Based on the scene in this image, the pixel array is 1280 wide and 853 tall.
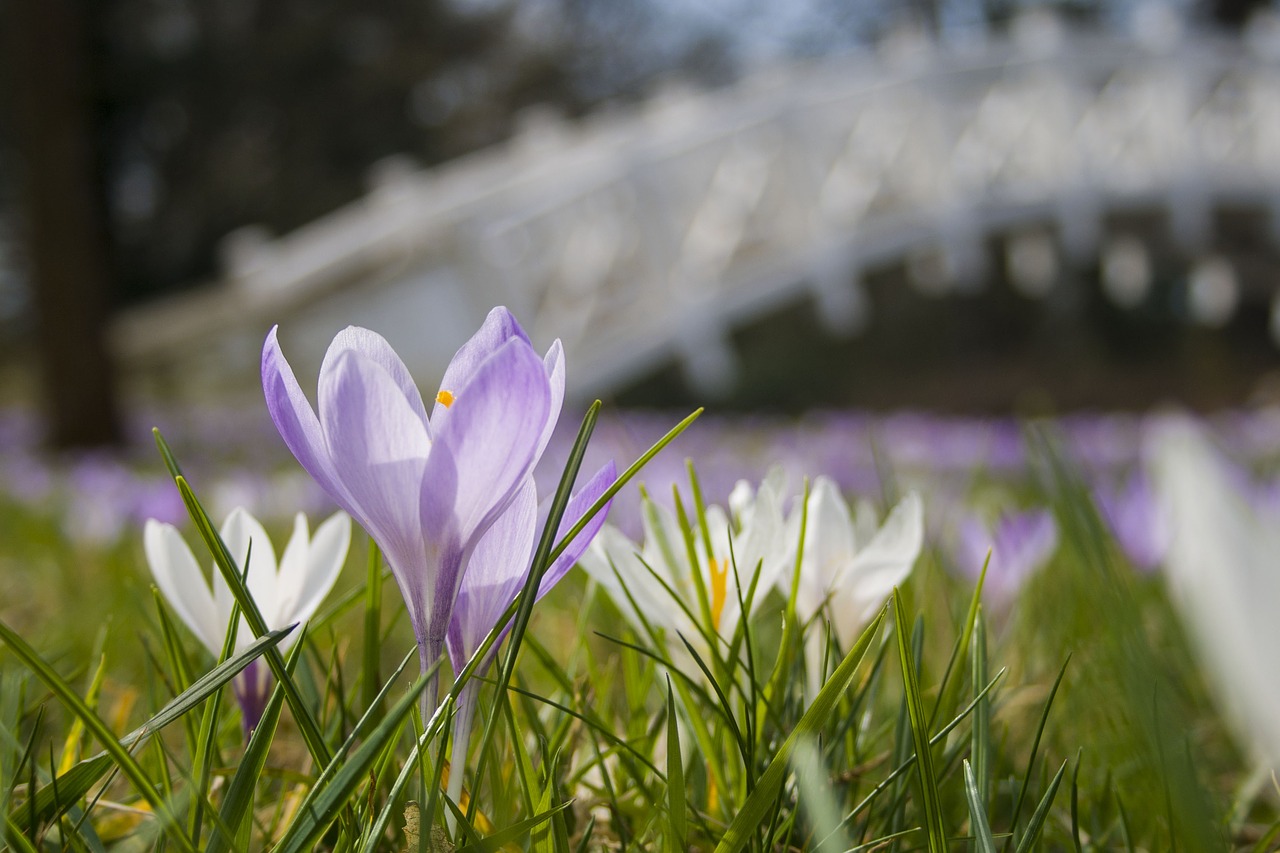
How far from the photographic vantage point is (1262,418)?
19.9 ft

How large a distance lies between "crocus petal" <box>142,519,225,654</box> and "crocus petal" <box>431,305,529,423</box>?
0.19 metres

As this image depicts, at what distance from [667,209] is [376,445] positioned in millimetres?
7369

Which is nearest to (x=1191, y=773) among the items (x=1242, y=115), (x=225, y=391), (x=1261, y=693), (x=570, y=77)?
(x=1261, y=693)

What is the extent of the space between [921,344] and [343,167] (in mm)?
11813

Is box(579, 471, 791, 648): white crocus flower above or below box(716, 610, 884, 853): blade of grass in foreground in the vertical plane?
above

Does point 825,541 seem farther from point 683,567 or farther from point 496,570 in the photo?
point 496,570

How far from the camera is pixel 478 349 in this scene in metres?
0.46

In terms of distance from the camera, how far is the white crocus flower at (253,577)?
550 mm

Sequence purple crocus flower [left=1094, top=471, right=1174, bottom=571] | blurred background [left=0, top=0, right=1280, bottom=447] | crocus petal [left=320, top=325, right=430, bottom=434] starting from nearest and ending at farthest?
crocus petal [left=320, top=325, right=430, bottom=434] → purple crocus flower [left=1094, top=471, right=1174, bottom=571] → blurred background [left=0, top=0, right=1280, bottom=447]

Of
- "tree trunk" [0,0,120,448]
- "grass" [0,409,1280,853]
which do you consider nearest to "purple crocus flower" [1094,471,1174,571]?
"grass" [0,409,1280,853]

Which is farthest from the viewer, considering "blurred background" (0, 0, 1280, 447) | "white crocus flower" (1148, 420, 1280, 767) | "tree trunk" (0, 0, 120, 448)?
"blurred background" (0, 0, 1280, 447)

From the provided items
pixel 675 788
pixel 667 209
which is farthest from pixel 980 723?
pixel 667 209

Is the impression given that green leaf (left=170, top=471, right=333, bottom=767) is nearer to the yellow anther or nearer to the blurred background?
the yellow anther

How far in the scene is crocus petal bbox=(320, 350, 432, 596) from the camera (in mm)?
379
